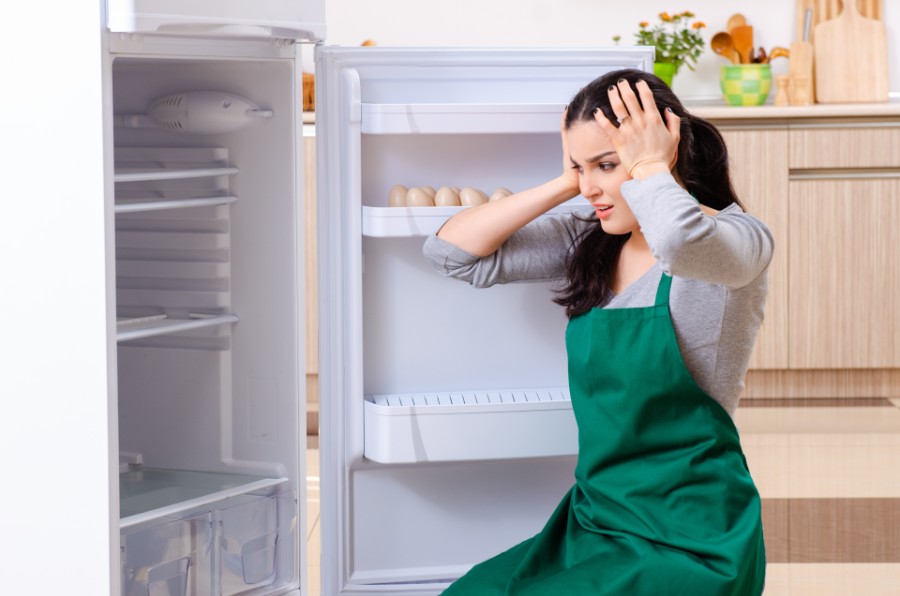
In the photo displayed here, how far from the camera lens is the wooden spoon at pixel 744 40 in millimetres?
3957

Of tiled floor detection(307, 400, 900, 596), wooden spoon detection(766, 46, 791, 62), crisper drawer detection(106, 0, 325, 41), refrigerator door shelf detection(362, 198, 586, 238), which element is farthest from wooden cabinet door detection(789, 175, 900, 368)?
crisper drawer detection(106, 0, 325, 41)

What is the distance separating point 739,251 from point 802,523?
4.73ft

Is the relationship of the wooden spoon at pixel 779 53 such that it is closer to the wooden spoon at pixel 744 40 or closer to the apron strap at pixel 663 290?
the wooden spoon at pixel 744 40

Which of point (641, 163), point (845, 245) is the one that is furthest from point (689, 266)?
point (845, 245)

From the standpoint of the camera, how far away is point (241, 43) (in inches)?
63.4

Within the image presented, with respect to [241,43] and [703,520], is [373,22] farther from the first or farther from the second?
[703,520]

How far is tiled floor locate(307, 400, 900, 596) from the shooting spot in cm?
235

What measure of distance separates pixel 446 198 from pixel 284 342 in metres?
0.33

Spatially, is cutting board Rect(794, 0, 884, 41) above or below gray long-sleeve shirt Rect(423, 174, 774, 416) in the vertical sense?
above

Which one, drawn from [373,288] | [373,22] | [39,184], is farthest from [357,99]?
[373,22]

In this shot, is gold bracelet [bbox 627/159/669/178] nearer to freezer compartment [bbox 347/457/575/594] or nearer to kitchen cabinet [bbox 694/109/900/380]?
freezer compartment [bbox 347/457/575/594]

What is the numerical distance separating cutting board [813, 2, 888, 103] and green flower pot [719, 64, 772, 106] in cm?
23

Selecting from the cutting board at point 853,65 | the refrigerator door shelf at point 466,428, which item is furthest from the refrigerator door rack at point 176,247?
the cutting board at point 853,65

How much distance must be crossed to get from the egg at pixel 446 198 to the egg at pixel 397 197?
5 centimetres
